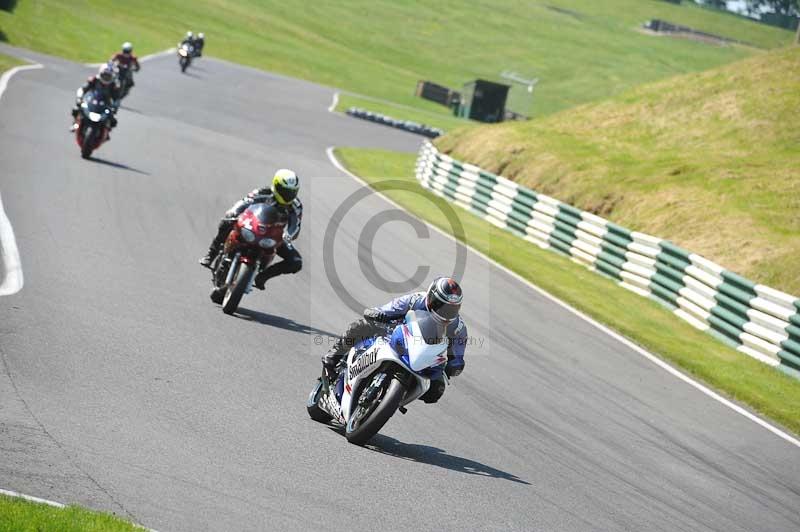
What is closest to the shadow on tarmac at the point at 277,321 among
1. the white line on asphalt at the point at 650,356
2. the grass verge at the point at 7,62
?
the white line on asphalt at the point at 650,356

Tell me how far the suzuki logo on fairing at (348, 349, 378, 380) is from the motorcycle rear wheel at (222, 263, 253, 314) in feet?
12.5

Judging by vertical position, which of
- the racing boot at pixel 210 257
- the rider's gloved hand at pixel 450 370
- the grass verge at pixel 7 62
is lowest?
the grass verge at pixel 7 62

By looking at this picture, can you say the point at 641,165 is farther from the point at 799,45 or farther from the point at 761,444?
the point at 761,444

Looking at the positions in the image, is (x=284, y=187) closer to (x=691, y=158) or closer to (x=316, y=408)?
(x=316, y=408)

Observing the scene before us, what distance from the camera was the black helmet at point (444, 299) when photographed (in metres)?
8.40

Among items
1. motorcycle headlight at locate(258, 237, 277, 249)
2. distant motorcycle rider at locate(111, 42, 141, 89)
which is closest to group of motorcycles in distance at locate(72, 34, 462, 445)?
motorcycle headlight at locate(258, 237, 277, 249)

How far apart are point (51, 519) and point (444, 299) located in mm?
3488

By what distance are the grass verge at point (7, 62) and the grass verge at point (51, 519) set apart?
32310 millimetres

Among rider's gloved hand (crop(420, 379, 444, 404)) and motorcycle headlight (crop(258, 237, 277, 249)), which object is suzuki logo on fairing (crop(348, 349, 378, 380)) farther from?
motorcycle headlight (crop(258, 237, 277, 249))

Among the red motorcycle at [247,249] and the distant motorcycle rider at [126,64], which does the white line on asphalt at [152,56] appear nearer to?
the distant motorcycle rider at [126,64]

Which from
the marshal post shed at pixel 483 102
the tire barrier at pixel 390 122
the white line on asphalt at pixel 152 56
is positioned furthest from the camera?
the marshal post shed at pixel 483 102

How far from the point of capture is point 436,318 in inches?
333

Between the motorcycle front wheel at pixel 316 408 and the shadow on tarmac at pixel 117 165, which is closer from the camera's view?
the motorcycle front wheel at pixel 316 408

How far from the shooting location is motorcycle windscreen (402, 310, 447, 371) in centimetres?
841
